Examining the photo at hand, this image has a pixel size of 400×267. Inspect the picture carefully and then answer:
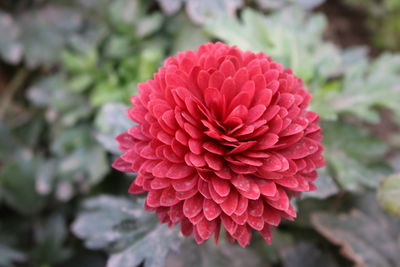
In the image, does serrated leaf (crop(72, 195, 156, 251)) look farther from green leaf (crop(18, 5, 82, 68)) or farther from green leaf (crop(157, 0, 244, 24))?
green leaf (crop(18, 5, 82, 68))

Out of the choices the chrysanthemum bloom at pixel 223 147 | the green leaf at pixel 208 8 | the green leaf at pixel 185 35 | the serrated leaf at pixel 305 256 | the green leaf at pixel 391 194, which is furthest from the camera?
the green leaf at pixel 185 35

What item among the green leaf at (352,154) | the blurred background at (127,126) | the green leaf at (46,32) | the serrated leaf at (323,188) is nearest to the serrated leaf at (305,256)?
the blurred background at (127,126)

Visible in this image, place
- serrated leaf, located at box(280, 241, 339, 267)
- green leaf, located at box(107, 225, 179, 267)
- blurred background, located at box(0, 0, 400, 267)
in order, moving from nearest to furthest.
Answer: green leaf, located at box(107, 225, 179, 267), blurred background, located at box(0, 0, 400, 267), serrated leaf, located at box(280, 241, 339, 267)

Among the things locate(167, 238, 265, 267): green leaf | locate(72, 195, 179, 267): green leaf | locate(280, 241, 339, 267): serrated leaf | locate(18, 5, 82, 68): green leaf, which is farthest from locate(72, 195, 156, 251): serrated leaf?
locate(18, 5, 82, 68): green leaf

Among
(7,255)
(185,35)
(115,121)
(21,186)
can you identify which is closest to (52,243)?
(7,255)

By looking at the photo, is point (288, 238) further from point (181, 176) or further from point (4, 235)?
point (4, 235)

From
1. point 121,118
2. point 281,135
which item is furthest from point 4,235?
point 281,135

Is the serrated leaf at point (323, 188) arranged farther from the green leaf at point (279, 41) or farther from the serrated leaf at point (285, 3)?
the serrated leaf at point (285, 3)

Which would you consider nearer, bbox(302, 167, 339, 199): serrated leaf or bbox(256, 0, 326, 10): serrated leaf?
bbox(302, 167, 339, 199): serrated leaf
